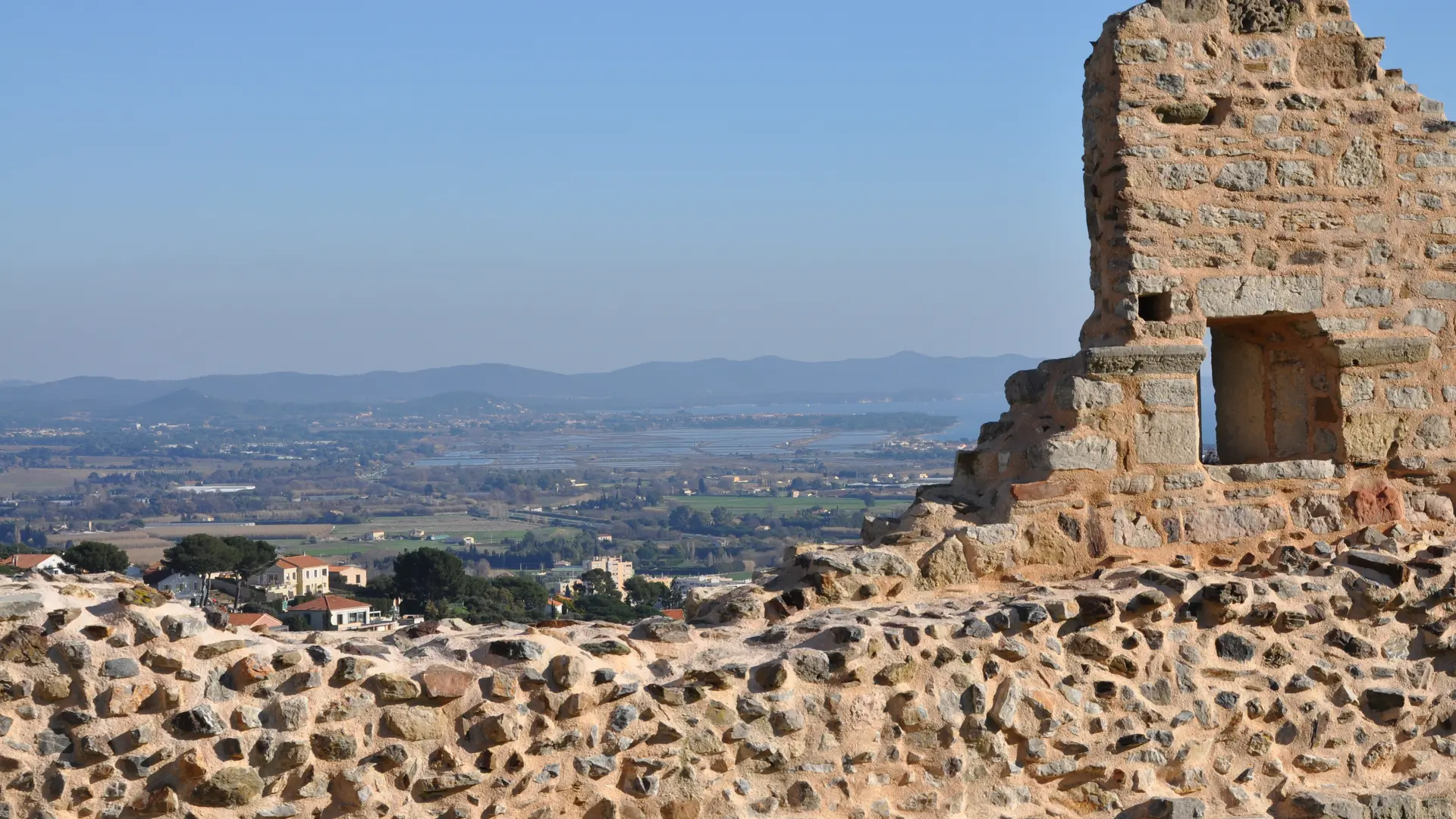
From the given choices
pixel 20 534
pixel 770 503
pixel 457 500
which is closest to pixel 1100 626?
pixel 20 534

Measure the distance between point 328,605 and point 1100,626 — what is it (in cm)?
1099

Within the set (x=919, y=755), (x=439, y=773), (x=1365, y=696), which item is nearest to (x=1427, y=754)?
(x=1365, y=696)

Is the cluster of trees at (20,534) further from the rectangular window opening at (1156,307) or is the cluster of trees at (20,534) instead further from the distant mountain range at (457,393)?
the distant mountain range at (457,393)

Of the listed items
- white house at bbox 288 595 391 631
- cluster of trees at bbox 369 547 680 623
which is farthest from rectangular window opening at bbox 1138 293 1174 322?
cluster of trees at bbox 369 547 680 623

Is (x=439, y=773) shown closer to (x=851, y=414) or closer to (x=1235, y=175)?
(x=1235, y=175)

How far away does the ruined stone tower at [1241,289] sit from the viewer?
6535 mm

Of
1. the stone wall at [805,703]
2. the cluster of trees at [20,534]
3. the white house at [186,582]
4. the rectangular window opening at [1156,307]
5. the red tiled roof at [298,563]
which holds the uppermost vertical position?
the rectangular window opening at [1156,307]

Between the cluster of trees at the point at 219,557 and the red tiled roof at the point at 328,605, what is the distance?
3.13 feet

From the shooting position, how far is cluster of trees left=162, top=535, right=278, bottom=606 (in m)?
17.2

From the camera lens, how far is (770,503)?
62375 mm

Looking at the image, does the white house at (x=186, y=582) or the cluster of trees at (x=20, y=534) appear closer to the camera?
the white house at (x=186, y=582)

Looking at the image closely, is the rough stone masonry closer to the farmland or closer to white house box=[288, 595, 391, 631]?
white house box=[288, 595, 391, 631]

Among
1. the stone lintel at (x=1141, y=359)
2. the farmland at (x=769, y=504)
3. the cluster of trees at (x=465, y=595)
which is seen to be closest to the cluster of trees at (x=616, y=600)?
the cluster of trees at (x=465, y=595)

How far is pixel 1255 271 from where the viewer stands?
264 inches
